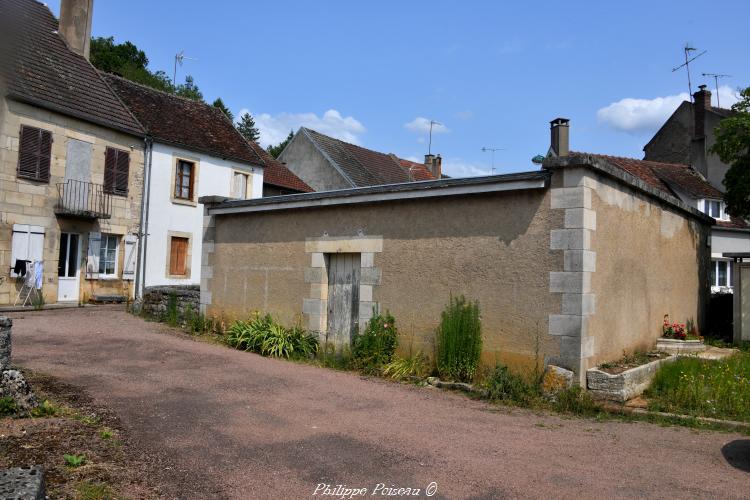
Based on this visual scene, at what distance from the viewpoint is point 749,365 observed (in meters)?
7.90

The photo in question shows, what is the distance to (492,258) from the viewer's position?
812 centimetres

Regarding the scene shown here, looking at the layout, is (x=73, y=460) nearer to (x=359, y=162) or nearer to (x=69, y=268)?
(x=69, y=268)

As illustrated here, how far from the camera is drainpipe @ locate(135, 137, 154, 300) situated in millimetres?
18547

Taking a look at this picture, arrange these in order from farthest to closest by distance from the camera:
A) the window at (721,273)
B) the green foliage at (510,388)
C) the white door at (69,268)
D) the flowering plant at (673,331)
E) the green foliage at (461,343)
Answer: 1. the window at (721,273)
2. the white door at (69,268)
3. the flowering plant at (673,331)
4. the green foliage at (461,343)
5. the green foliage at (510,388)

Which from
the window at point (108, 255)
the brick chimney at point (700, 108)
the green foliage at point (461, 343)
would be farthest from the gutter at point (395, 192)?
the brick chimney at point (700, 108)

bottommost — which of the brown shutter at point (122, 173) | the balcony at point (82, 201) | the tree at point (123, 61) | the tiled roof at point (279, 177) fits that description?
the balcony at point (82, 201)

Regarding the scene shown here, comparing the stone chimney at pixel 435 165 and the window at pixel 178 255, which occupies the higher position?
the stone chimney at pixel 435 165

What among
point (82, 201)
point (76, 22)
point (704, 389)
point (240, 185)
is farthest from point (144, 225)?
point (704, 389)

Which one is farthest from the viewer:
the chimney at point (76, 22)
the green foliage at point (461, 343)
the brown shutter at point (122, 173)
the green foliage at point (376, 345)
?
the chimney at point (76, 22)

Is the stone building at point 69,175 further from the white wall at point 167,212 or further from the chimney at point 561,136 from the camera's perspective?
the chimney at point 561,136

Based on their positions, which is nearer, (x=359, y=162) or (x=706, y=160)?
(x=706, y=160)

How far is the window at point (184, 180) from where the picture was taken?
1991 cm

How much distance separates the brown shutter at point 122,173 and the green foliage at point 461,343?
1367cm

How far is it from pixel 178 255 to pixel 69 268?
391 cm
